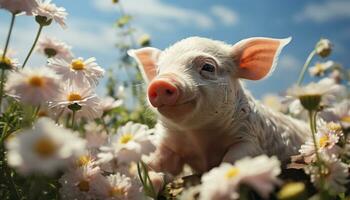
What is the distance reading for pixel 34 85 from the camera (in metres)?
1.72

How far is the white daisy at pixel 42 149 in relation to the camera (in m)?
1.24

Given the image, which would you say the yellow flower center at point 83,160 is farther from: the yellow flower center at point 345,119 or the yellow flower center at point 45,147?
the yellow flower center at point 345,119

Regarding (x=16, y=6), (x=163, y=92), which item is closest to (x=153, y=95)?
(x=163, y=92)

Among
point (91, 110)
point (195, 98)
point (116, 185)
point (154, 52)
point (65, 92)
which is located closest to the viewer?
point (116, 185)

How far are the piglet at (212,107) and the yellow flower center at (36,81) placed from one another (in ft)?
3.65

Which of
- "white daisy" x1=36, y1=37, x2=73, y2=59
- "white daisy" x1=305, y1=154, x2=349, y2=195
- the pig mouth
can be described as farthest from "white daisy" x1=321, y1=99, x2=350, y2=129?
"white daisy" x1=36, y1=37, x2=73, y2=59

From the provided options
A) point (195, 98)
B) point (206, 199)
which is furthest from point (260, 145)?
point (206, 199)

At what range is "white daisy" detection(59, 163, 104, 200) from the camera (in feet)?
7.18

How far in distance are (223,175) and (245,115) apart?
1978 millimetres

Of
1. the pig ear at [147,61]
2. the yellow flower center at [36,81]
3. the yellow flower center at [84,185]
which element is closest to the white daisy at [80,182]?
the yellow flower center at [84,185]

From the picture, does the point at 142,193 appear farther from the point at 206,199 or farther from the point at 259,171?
the point at 259,171

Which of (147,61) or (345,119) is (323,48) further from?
(345,119)

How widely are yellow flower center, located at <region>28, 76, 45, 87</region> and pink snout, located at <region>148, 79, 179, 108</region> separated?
1.06 metres

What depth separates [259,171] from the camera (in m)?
1.36
